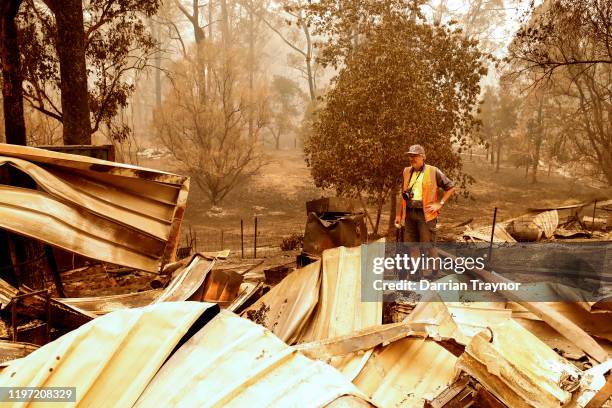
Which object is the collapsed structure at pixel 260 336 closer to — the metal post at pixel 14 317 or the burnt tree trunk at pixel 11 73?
the metal post at pixel 14 317

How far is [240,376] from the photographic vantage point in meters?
1.82

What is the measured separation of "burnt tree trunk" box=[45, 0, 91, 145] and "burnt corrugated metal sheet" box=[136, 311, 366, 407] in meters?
8.78

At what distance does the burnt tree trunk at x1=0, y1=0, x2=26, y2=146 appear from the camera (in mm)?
8117

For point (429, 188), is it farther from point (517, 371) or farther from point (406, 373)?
point (517, 371)

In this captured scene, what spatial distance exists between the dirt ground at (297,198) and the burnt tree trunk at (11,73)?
7.27 metres

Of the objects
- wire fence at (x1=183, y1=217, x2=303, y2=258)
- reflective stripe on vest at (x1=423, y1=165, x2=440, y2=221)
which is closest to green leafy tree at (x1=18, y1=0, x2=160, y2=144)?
wire fence at (x1=183, y1=217, x2=303, y2=258)

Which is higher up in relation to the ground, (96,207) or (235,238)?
→ (96,207)

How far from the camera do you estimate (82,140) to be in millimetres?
9445

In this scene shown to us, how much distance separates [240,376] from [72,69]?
31.5 feet

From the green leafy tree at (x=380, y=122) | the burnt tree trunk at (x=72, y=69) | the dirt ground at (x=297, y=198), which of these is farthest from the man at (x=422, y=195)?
the dirt ground at (x=297, y=198)

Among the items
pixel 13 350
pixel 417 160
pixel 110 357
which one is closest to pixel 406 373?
pixel 110 357

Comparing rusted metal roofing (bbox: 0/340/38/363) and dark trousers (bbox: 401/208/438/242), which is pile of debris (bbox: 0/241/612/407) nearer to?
rusted metal roofing (bbox: 0/340/38/363)

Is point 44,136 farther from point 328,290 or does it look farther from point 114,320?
point 114,320

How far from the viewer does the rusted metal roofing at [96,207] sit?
3.67 meters
